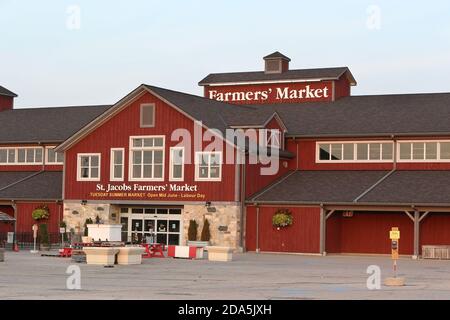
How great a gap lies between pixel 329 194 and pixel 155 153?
32.9 feet

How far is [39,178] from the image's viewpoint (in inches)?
2245

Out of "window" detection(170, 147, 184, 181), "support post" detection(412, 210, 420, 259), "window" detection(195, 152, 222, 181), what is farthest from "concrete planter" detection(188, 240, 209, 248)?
"support post" detection(412, 210, 420, 259)

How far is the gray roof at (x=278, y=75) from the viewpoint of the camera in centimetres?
5888

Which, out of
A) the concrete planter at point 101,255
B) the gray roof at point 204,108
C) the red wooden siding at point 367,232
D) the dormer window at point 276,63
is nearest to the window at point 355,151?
the red wooden siding at point 367,232

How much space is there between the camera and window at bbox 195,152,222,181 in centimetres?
4781

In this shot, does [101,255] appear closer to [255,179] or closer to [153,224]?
[255,179]

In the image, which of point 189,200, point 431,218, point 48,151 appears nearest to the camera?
point 431,218

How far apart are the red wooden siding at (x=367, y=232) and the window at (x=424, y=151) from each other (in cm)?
363

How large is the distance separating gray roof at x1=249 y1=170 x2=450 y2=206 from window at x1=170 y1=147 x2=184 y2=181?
4224 mm

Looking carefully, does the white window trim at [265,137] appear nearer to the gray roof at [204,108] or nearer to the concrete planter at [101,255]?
the gray roof at [204,108]

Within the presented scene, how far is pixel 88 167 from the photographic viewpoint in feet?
170
